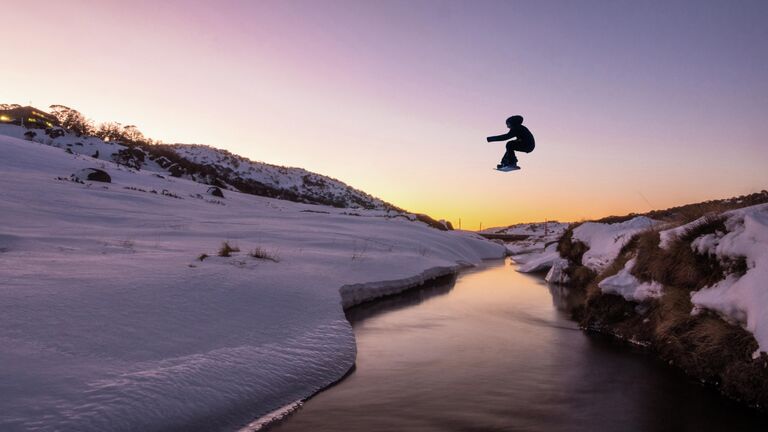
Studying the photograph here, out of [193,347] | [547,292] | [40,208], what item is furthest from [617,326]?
[40,208]

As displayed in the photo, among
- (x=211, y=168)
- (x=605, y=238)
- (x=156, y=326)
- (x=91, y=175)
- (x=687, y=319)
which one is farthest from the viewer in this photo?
(x=211, y=168)

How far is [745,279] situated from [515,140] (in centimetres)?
329

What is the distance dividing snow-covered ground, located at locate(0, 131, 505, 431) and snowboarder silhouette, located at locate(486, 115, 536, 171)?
3.67 metres

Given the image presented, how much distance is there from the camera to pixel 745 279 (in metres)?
5.52

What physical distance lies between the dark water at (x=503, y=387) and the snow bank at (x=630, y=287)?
112 cm

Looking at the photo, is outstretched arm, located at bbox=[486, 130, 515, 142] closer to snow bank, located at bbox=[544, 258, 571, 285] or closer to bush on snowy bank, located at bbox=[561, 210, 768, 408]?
bush on snowy bank, located at bbox=[561, 210, 768, 408]

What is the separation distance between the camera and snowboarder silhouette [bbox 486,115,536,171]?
5.86 metres

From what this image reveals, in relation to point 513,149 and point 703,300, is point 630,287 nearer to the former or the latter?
point 703,300

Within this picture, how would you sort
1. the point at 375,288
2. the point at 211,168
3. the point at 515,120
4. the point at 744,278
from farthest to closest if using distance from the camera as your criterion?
the point at 211,168, the point at 375,288, the point at 515,120, the point at 744,278

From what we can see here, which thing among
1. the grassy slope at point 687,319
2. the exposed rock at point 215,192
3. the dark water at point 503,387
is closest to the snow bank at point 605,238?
the grassy slope at point 687,319

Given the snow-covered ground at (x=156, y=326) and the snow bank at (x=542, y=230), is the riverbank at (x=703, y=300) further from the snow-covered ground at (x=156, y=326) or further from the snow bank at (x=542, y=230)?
the snow bank at (x=542, y=230)

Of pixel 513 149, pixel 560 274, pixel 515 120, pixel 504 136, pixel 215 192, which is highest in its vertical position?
pixel 515 120

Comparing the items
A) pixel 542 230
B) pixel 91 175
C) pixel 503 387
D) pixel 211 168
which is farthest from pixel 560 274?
pixel 542 230

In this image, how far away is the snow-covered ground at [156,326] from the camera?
380cm
